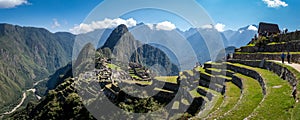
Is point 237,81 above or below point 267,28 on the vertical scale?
below

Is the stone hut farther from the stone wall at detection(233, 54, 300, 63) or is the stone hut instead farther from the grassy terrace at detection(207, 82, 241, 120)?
the grassy terrace at detection(207, 82, 241, 120)

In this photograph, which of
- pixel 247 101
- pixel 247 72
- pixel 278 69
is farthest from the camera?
pixel 247 72

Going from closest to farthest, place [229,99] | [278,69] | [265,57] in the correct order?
[229,99] → [278,69] → [265,57]

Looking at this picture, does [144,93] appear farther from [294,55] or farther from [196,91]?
[294,55]

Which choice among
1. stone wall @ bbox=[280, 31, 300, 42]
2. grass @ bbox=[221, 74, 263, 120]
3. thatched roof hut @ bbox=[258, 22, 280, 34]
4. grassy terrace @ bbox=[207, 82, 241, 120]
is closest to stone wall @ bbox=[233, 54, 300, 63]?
stone wall @ bbox=[280, 31, 300, 42]

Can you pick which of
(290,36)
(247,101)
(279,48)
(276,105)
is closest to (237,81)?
(279,48)

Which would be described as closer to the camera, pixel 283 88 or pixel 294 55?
pixel 283 88

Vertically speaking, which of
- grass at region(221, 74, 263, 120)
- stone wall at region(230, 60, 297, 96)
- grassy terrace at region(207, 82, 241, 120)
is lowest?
grassy terrace at region(207, 82, 241, 120)

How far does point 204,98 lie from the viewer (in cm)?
2473

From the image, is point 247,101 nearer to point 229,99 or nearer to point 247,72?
point 229,99

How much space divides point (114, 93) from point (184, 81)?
1550 cm

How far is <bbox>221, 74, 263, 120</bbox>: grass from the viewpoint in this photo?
40.2ft

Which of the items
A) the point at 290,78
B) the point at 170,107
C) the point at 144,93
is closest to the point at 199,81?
the point at 170,107

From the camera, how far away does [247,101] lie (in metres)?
14.9
